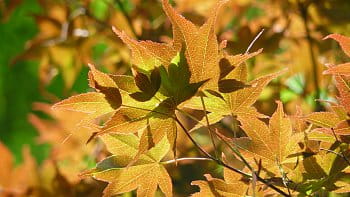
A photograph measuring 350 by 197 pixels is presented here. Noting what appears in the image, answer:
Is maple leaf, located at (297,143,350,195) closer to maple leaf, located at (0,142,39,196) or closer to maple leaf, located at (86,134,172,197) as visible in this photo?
maple leaf, located at (86,134,172,197)

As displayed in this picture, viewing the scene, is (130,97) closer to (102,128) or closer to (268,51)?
(102,128)

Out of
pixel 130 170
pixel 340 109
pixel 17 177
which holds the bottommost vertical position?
pixel 17 177

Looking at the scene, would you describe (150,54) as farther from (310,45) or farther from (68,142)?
(68,142)

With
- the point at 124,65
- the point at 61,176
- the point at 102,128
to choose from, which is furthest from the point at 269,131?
the point at 124,65

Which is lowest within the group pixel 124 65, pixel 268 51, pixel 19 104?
pixel 19 104

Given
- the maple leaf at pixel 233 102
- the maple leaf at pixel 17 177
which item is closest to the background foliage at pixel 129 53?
the maple leaf at pixel 17 177

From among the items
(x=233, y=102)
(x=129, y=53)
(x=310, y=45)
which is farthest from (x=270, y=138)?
(x=129, y=53)

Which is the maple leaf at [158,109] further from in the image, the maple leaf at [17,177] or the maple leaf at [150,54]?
the maple leaf at [17,177]
